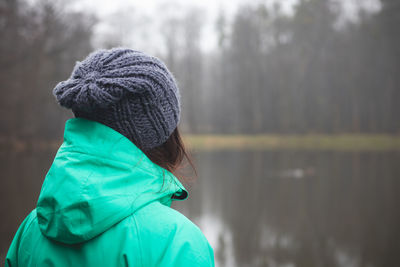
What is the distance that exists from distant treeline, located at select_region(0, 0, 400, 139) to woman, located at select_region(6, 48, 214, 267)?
84.0 feet

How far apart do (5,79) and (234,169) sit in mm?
13292

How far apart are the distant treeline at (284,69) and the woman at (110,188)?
25.6 metres

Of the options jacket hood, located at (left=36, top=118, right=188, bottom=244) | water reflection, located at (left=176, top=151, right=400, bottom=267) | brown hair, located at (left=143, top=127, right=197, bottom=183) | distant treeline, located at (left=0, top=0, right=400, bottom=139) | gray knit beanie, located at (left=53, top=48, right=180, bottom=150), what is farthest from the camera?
distant treeline, located at (left=0, top=0, right=400, bottom=139)

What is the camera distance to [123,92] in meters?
1.18

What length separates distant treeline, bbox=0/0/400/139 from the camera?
31.3m

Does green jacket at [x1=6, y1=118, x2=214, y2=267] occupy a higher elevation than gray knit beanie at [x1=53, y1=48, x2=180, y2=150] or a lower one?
lower

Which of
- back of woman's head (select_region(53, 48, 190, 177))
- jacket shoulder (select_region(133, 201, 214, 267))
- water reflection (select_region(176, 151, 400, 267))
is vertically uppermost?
back of woman's head (select_region(53, 48, 190, 177))

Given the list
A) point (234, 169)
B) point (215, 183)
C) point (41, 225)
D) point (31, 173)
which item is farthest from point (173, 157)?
point (234, 169)

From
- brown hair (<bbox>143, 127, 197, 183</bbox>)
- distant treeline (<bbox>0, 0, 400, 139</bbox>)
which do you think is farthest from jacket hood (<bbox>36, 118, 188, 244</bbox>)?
distant treeline (<bbox>0, 0, 400, 139</bbox>)

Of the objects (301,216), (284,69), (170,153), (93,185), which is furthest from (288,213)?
(284,69)

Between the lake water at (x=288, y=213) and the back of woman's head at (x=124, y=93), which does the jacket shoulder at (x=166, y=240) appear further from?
the lake water at (x=288, y=213)

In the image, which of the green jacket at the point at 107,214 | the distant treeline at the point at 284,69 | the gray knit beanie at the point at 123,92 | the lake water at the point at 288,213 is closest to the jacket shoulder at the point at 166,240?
the green jacket at the point at 107,214

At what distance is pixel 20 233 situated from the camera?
132 centimetres

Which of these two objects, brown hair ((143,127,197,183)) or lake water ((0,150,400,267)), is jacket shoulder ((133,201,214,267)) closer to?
brown hair ((143,127,197,183))
